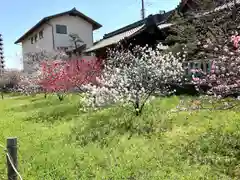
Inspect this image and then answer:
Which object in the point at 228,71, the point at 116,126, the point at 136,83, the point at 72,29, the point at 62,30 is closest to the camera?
the point at 228,71

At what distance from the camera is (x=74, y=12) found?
3272 centimetres

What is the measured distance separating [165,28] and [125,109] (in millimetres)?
8752

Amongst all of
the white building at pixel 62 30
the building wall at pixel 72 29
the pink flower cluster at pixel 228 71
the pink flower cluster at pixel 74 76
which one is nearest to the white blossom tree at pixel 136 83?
the pink flower cluster at pixel 228 71

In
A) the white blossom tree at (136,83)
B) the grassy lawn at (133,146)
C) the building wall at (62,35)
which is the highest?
the building wall at (62,35)

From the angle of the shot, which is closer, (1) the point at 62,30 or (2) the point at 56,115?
(2) the point at 56,115

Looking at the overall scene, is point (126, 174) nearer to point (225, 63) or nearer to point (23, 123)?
point (225, 63)

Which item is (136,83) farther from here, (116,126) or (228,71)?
(228,71)

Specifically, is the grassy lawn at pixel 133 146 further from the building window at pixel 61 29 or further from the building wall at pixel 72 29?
the building window at pixel 61 29

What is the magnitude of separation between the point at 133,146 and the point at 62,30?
→ 27163 mm

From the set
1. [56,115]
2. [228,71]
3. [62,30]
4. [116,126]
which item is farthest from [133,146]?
[62,30]

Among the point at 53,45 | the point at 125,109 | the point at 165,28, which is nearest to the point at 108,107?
the point at 125,109

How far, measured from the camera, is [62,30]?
3238cm

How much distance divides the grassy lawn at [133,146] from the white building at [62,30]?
890 inches

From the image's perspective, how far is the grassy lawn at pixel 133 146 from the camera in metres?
5.67
